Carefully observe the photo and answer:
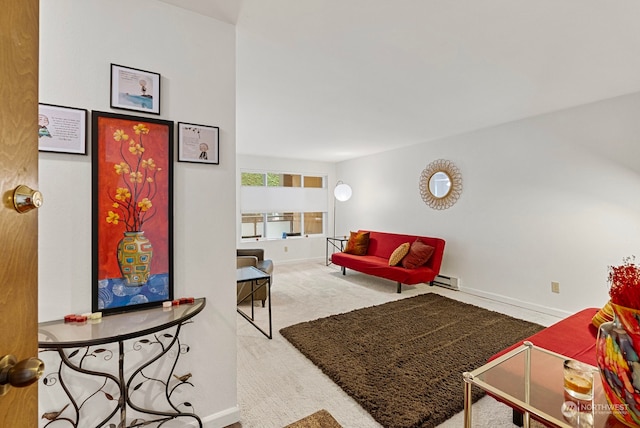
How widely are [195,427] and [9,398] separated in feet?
4.13

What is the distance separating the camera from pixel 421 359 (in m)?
2.33

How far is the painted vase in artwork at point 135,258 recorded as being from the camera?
140 centimetres

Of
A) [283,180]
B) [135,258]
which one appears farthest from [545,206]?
→ [283,180]

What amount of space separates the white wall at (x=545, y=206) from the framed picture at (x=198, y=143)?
3.77 m

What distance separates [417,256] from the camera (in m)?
4.26

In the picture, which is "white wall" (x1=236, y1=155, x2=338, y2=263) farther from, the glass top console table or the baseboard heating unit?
the glass top console table

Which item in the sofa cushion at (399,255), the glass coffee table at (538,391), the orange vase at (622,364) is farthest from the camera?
the sofa cushion at (399,255)

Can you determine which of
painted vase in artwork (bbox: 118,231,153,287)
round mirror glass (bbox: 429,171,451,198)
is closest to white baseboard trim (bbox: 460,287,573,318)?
round mirror glass (bbox: 429,171,451,198)

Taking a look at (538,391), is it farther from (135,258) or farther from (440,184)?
(440,184)

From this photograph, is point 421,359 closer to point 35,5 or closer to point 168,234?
point 168,234

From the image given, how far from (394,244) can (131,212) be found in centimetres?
427

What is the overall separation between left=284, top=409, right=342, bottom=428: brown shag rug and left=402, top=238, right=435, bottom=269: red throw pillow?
112 inches

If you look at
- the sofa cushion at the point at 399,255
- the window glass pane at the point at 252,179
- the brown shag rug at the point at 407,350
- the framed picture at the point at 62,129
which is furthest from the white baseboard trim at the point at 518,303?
the framed picture at the point at 62,129

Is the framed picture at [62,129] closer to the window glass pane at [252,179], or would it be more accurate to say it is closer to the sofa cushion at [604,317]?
the sofa cushion at [604,317]
